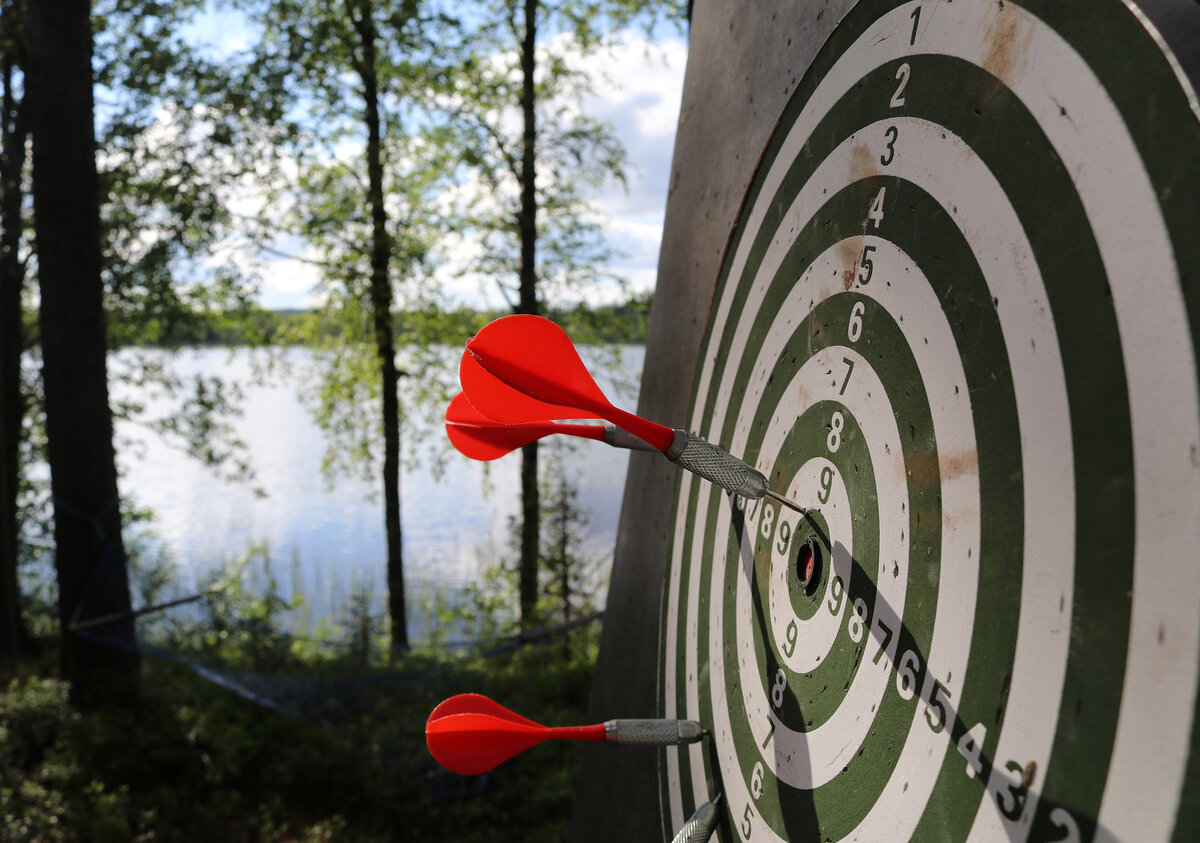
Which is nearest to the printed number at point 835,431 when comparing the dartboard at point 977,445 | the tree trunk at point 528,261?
the dartboard at point 977,445

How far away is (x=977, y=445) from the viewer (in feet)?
1.73

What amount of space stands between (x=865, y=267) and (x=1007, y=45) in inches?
7.7

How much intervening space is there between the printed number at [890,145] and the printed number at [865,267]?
2.5 inches

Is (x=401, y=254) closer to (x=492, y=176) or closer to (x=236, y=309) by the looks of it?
(x=492, y=176)

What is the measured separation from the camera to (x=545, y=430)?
2.74ft

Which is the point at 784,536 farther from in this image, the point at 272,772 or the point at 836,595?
the point at 272,772

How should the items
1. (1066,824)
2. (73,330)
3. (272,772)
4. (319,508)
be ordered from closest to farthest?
(1066,824) < (272,772) < (73,330) < (319,508)

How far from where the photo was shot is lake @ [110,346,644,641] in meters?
7.55

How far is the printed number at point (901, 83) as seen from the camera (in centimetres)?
63

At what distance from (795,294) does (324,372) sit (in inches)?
276

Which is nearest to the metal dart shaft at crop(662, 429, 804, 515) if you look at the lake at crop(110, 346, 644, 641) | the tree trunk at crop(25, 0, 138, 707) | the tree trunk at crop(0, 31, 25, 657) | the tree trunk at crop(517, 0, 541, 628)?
the tree trunk at crop(25, 0, 138, 707)

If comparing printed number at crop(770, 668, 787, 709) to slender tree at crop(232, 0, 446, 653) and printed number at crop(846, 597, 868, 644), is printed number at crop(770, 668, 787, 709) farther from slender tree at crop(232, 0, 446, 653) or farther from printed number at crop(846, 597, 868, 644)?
slender tree at crop(232, 0, 446, 653)

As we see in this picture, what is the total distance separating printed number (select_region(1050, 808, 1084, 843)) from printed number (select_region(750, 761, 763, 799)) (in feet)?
1.23

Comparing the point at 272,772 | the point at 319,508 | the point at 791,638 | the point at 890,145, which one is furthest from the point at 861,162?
the point at 319,508
